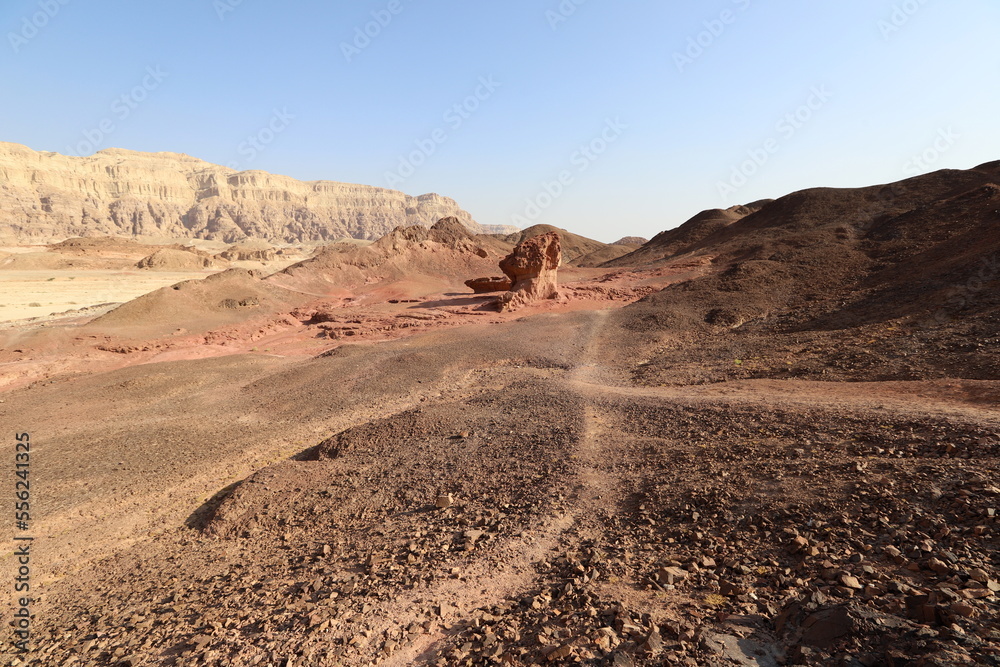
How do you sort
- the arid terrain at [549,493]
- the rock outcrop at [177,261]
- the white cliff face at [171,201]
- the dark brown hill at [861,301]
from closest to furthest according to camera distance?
the arid terrain at [549,493] → the dark brown hill at [861,301] → the rock outcrop at [177,261] → the white cliff face at [171,201]

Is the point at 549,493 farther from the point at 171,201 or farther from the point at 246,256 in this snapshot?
the point at 171,201

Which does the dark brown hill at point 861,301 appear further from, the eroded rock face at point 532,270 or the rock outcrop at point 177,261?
the rock outcrop at point 177,261

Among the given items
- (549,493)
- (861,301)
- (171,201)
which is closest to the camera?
(549,493)

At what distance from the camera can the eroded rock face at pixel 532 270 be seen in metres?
23.6

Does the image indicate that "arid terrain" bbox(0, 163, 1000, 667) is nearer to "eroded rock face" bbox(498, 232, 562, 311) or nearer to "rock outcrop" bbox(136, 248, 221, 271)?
"eroded rock face" bbox(498, 232, 562, 311)

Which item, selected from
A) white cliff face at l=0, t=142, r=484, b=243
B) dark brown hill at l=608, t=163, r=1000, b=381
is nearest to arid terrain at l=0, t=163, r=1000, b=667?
dark brown hill at l=608, t=163, r=1000, b=381

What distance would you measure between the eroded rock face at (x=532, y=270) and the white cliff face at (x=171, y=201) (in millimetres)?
81323

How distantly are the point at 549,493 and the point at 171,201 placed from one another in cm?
12986

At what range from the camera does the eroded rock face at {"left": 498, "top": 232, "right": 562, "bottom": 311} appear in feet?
77.5

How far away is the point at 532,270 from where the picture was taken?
2406 centimetres

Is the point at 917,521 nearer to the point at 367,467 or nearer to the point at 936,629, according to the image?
the point at 936,629

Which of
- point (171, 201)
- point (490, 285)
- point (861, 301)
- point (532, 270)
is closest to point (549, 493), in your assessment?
point (861, 301)

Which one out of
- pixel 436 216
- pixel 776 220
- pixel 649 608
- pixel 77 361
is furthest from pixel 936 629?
pixel 436 216

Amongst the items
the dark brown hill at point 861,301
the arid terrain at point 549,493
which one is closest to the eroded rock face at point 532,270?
the dark brown hill at point 861,301
